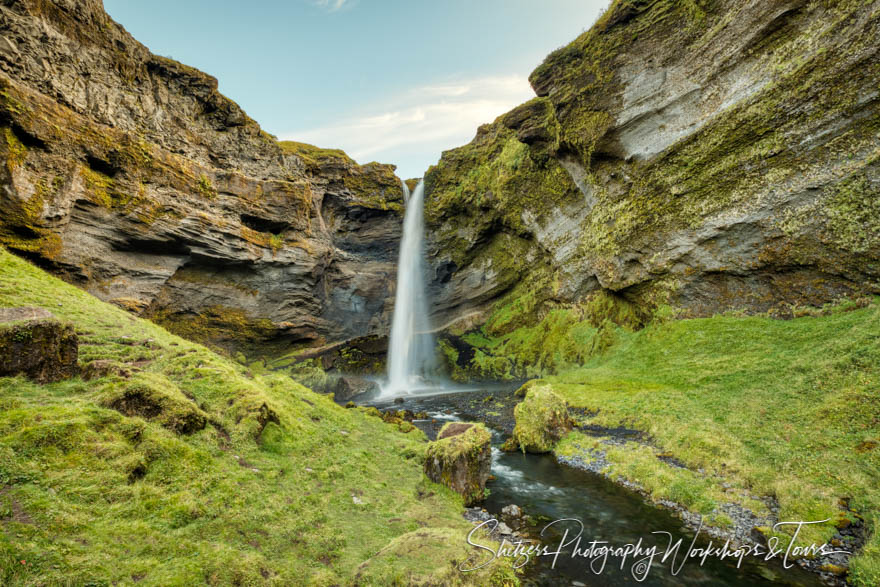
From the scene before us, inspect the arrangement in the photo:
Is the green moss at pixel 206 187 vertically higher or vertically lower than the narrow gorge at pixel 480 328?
higher

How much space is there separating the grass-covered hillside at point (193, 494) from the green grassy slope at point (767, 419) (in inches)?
323

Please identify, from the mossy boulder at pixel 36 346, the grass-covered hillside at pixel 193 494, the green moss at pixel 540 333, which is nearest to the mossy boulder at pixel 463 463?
the grass-covered hillside at pixel 193 494

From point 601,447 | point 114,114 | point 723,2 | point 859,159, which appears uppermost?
point 723,2

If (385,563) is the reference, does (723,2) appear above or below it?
above

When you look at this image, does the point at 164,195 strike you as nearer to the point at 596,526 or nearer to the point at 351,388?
the point at 351,388

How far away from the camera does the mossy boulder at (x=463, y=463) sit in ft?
36.6

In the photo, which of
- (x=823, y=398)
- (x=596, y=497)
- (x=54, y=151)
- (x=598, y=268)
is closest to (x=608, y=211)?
(x=598, y=268)

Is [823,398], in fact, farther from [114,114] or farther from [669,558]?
[114,114]

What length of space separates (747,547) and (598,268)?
27.4m

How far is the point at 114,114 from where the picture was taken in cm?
2681

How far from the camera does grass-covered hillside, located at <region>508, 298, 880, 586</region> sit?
358 inches

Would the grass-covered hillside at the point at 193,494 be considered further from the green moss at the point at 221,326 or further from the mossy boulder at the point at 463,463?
the green moss at the point at 221,326

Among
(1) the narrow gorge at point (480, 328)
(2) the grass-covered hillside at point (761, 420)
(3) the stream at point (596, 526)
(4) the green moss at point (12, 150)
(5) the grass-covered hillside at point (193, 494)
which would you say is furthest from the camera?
(4) the green moss at point (12, 150)

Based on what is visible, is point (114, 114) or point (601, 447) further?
point (114, 114)
